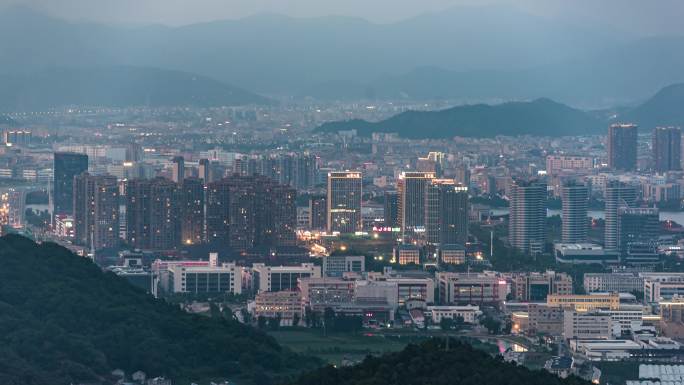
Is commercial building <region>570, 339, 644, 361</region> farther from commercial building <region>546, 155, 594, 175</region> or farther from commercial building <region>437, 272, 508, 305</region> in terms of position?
commercial building <region>546, 155, 594, 175</region>

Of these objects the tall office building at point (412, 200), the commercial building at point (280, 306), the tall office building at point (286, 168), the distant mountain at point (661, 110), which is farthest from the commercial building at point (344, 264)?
the distant mountain at point (661, 110)

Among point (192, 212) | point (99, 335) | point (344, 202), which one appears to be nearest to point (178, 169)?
point (344, 202)

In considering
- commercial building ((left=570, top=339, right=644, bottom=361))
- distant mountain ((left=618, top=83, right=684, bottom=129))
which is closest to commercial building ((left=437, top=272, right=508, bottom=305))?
commercial building ((left=570, top=339, right=644, bottom=361))

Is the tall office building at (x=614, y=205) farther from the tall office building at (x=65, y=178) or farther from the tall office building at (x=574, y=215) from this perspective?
the tall office building at (x=65, y=178)

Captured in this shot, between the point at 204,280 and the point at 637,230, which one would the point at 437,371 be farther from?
the point at 637,230

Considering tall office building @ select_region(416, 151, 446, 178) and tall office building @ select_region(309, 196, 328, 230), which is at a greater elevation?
tall office building @ select_region(416, 151, 446, 178)

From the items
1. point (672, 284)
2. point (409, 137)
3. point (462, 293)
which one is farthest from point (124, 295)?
point (409, 137)
